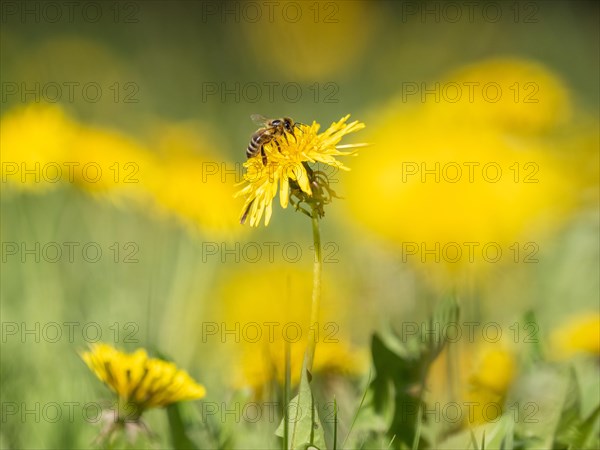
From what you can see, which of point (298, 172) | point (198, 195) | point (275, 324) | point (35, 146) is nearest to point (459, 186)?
point (275, 324)

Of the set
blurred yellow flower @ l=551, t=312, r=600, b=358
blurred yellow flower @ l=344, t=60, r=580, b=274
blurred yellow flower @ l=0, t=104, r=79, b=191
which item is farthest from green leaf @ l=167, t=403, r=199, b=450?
blurred yellow flower @ l=0, t=104, r=79, b=191

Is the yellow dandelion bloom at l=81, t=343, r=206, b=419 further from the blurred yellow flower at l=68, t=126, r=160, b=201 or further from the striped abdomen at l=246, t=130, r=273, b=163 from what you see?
the blurred yellow flower at l=68, t=126, r=160, b=201

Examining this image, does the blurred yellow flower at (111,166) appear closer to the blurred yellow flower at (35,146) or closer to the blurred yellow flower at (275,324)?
the blurred yellow flower at (35,146)

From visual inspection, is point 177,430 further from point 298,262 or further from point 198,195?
point 298,262

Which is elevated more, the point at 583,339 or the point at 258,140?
the point at 258,140

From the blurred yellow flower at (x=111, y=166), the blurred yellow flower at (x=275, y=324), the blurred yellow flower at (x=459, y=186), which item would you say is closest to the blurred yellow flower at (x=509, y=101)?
the blurred yellow flower at (x=459, y=186)

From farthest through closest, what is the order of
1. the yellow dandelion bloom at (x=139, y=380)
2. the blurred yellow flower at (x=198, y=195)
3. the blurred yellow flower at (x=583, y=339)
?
1. the blurred yellow flower at (x=198, y=195)
2. the blurred yellow flower at (x=583, y=339)
3. the yellow dandelion bloom at (x=139, y=380)

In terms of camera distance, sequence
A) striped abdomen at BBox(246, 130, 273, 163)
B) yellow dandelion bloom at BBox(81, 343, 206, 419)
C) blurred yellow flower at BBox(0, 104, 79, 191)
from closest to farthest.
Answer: yellow dandelion bloom at BBox(81, 343, 206, 419), striped abdomen at BBox(246, 130, 273, 163), blurred yellow flower at BBox(0, 104, 79, 191)
